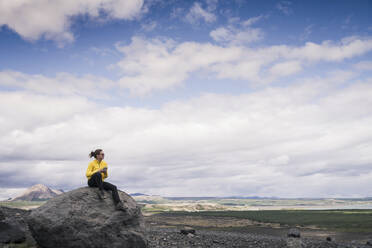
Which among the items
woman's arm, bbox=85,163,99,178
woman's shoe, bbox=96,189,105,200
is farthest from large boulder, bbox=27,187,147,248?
woman's arm, bbox=85,163,99,178

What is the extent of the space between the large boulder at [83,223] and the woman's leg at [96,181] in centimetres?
48

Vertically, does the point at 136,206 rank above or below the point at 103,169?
below

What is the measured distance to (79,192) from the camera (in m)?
20.3

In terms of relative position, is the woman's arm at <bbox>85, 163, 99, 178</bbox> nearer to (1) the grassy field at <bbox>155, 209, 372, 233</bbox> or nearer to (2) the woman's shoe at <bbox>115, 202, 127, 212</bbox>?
(2) the woman's shoe at <bbox>115, 202, 127, 212</bbox>

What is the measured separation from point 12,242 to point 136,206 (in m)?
10.4

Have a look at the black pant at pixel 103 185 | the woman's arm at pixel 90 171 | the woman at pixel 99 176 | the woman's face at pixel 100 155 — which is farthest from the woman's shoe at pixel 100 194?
the woman's face at pixel 100 155

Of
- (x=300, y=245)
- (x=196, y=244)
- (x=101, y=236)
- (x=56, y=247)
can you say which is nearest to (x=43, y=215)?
(x=56, y=247)

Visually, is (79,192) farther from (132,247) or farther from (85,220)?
(132,247)

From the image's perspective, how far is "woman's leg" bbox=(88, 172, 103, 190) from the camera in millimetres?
19875

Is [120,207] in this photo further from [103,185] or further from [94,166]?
[94,166]

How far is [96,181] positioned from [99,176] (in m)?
0.65

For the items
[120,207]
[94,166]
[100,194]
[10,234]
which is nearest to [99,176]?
[94,166]

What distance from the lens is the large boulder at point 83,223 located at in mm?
18594

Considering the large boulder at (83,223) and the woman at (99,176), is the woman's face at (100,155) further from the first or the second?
the large boulder at (83,223)
